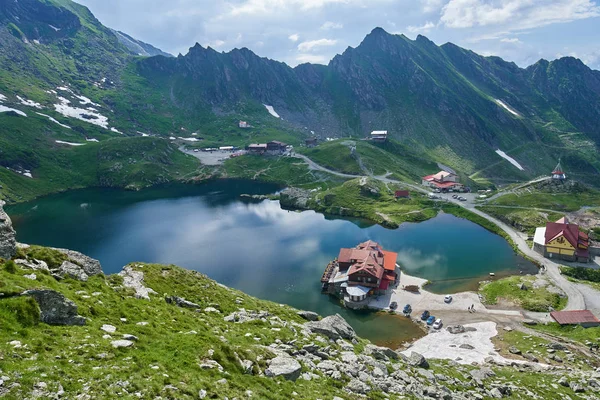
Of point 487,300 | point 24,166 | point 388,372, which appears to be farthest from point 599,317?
point 24,166

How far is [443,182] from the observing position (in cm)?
15675

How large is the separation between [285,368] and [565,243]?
89851 millimetres

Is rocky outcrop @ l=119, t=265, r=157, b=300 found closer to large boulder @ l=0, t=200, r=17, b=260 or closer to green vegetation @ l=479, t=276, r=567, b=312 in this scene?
large boulder @ l=0, t=200, r=17, b=260

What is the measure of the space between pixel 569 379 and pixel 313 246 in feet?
222

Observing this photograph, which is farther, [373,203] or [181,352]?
[373,203]

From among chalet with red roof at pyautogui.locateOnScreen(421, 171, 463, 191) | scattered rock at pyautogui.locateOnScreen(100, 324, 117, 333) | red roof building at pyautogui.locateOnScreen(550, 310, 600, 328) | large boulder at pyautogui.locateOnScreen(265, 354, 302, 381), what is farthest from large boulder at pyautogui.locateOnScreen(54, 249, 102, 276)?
chalet with red roof at pyautogui.locateOnScreen(421, 171, 463, 191)

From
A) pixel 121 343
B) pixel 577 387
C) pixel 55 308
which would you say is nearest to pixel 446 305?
pixel 577 387

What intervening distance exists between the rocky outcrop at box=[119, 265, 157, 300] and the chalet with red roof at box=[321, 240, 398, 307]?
142 ft

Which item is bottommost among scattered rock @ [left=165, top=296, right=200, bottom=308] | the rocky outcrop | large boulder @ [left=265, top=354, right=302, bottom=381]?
large boulder @ [left=265, top=354, right=302, bottom=381]

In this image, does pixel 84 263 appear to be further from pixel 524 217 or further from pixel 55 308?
pixel 524 217

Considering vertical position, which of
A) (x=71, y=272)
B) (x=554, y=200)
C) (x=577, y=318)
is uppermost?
(x=71, y=272)

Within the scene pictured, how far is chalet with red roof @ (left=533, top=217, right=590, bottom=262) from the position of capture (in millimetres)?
85688

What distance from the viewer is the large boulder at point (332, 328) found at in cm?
3578

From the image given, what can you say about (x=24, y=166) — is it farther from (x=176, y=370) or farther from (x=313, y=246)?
(x=176, y=370)
